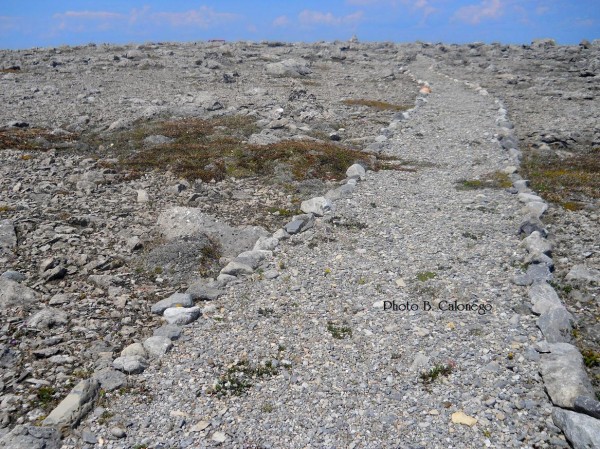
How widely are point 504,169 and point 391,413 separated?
1728 centimetres

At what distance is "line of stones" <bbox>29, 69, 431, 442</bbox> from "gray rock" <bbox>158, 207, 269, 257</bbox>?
2.94 ft

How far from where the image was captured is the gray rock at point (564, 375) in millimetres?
8508

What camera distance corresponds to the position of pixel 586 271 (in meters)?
13.1

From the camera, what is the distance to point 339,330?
36.7 ft

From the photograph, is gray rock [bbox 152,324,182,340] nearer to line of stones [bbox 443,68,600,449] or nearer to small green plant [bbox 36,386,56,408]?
small green plant [bbox 36,386,56,408]

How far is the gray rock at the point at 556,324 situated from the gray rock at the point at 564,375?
0.49 m

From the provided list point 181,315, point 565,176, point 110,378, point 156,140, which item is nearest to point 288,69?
point 156,140

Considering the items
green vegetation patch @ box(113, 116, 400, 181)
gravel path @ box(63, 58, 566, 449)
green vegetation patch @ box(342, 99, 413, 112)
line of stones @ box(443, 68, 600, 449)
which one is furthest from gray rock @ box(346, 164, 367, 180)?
green vegetation patch @ box(342, 99, 413, 112)

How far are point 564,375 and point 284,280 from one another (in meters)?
7.29

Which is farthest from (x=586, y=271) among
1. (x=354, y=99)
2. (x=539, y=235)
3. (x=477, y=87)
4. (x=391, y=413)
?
(x=477, y=87)

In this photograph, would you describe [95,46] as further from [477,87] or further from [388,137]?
[388,137]

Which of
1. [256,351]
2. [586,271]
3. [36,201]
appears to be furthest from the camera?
[36,201]

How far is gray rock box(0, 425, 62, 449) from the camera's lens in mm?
7883

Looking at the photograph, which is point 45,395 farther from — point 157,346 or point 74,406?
point 157,346
